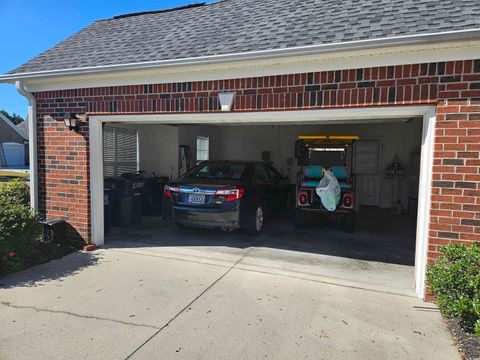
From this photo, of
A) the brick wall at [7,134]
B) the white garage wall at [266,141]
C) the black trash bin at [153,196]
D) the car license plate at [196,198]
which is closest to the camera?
the car license plate at [196,198]

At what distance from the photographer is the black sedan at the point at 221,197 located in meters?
6.04

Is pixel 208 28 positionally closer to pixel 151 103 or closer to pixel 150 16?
pixel 151 103

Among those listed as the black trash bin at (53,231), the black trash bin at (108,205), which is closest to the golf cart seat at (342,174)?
the black trash bin at (108,205)

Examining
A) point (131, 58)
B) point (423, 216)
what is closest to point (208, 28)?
point (131, 58)

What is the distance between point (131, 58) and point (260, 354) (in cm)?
458

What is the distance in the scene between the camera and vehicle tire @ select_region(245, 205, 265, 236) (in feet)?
21.2

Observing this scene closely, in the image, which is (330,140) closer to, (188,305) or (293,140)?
(293,140)

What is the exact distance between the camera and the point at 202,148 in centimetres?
1178

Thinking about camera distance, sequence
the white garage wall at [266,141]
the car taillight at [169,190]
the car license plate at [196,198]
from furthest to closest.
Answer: the white garage wall at [266,141] → the car taillight at [169,190] → the car license plate at [196,198]

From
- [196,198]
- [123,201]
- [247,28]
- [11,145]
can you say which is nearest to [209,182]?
[196,198]

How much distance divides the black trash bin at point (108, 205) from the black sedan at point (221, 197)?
1.32 metres

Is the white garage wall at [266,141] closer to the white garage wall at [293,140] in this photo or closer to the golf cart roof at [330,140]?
the white garage wall at [293,140]

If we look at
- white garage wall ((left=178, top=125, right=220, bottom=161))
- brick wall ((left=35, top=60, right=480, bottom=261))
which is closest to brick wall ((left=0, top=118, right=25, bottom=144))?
white garage wall ((left=178, top=125, right=220, bottom=161))

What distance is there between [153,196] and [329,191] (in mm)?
4606
